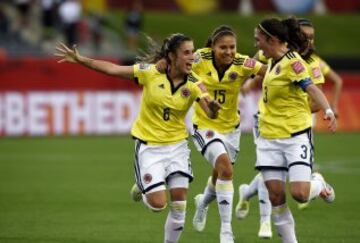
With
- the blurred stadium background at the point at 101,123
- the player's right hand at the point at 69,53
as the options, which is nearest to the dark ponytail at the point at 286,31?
the player's right hand at the point at 69,53

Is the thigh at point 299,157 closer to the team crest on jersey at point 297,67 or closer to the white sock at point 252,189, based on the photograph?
the team crest on jersey at point 297,67

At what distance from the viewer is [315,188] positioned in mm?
12492

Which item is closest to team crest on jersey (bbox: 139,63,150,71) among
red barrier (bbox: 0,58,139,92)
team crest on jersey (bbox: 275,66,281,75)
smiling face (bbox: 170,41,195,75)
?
smiling face (bbox: 170,41,195,75)

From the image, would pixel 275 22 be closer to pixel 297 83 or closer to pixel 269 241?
pixel 297 83

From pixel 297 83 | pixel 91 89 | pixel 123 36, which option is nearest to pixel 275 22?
pixel 297 83

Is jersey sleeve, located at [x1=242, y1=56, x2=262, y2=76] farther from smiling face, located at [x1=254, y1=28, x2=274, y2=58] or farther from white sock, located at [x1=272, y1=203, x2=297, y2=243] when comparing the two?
white sock, located at [x1=272, y1=203, x2=297, y2=243]

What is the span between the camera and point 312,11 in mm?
47594

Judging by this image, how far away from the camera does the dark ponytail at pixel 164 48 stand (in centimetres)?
1130

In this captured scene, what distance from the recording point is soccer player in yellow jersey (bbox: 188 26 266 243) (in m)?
12.7

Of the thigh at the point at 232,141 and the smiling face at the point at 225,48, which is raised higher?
the smiling face at the point at 225,48

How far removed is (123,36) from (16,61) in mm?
10260

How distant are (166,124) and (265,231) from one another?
2170 millimetres

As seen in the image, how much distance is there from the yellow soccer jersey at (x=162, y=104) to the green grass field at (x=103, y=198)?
1.51 m

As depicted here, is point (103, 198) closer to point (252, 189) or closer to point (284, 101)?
point (252, 189)
